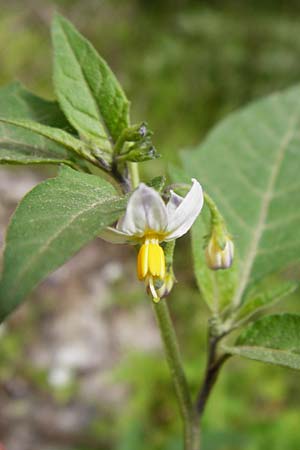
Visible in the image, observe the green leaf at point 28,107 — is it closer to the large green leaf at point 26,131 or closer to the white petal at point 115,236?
the large green leaf at point 26,131

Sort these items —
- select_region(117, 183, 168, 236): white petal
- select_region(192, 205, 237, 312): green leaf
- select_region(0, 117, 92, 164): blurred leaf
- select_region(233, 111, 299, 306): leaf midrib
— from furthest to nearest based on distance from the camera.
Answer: select_region(233, 111, 299, 306): leaf midrib < select_region(192, 205, 237, 312): green leaf < select_region(0, 117, 92, 164): blurred leaf < select_region(117, 183, 168, 236): white petal

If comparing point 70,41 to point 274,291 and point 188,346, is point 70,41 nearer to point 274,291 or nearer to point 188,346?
point 274,291

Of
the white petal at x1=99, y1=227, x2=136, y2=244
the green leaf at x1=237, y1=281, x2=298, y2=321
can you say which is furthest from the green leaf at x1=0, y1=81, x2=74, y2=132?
the green leaf at x1=237, y1=281, x2=298, y2=321

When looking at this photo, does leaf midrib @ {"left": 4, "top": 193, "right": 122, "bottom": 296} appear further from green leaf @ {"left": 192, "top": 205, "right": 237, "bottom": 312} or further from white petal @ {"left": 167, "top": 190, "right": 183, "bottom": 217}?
green leaf @ {"left": 192, "top": 205, "right": 237, "bottom": 312}

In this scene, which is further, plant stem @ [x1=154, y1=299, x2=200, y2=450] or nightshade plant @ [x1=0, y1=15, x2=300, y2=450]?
plant stem @ [x1=154, y1=299, x2=200, y2=450]

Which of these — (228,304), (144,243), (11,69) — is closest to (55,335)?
(11,69)

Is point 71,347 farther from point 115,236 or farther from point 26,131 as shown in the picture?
point 115,236

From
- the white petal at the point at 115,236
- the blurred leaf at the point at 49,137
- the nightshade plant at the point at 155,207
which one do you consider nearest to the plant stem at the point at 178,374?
the nightshade plant at the point at 155,207
